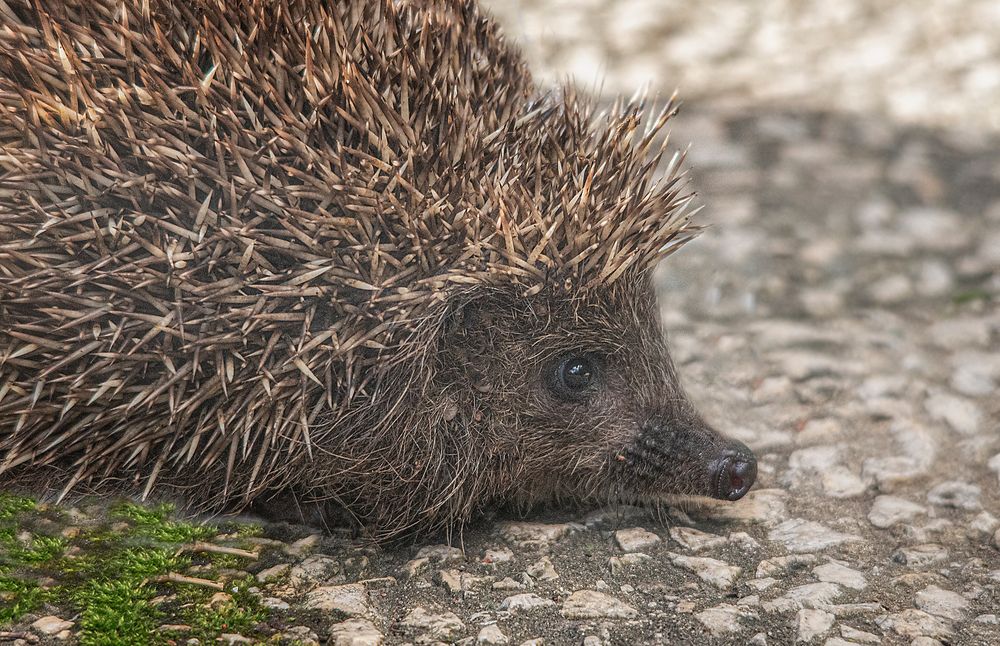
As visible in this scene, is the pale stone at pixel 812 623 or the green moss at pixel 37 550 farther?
the green moss at pixel 37 550

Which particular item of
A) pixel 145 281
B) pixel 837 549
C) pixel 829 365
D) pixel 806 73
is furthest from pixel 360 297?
pixel 806 73

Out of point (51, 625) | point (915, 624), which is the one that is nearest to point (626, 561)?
point (915, 624)

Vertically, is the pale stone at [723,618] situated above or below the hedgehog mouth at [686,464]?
below

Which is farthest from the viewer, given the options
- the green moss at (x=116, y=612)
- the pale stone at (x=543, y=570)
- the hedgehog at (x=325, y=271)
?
the pale stone at (x=543, y=570)

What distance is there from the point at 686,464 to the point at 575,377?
0.43 meters

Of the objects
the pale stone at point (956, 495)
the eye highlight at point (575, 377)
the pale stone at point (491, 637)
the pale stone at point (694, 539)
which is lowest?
the pale stone at point (491, 637)

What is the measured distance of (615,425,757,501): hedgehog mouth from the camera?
337 cm

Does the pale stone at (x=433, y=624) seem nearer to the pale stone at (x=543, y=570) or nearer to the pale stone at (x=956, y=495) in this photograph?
the pale stone at (x=543, y=570)

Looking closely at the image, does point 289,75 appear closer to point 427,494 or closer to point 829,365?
point 427,494

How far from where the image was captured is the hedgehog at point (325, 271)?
287cm

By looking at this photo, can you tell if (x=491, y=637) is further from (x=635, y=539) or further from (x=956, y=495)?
(x=956, y=495)

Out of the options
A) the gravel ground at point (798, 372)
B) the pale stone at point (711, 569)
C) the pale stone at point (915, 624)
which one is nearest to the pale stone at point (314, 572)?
the gravel ground at point (798, 372)

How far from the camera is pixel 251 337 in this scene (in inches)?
117

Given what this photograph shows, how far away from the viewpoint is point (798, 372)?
4.53 metres
